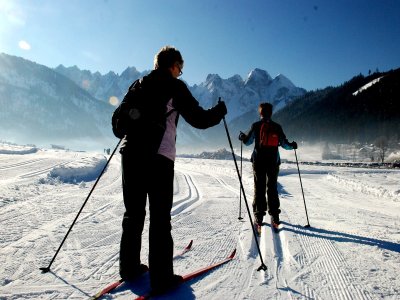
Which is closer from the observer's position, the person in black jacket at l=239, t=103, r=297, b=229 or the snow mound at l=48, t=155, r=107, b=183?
the person in black jacket at l=239, t=103, r=297, b=229

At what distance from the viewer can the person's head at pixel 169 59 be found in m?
2.89

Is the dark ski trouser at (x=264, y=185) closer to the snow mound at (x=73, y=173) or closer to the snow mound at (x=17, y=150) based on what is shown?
the snow mound at (x=73, y=173)

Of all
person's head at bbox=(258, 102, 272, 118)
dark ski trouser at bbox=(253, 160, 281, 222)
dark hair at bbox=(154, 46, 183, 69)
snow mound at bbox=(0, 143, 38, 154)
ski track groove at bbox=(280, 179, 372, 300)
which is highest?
snow mound at bbox=(0, 143, 38, 154)

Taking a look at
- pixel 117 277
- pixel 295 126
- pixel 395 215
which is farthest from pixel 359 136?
pixel 117 277

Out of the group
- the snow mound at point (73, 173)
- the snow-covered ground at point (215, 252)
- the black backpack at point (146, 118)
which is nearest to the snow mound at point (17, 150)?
the snow mound at point (73, 173)

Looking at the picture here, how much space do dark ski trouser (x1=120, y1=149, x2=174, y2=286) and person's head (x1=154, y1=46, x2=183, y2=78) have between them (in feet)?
2.68

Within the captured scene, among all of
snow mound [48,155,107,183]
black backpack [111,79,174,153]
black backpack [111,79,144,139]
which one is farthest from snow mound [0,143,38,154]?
black backpack [111,79,174,153]

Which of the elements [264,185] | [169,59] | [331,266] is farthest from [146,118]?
[264,185]

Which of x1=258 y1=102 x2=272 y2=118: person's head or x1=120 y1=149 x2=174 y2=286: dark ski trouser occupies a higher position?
x1=258 y1=102 x2=272 y2=118: person's head

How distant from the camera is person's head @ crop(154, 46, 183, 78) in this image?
2893 mm

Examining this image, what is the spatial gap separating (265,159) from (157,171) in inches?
126

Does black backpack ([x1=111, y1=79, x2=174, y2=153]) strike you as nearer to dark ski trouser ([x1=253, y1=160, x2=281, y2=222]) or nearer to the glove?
the glove

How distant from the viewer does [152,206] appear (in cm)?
278

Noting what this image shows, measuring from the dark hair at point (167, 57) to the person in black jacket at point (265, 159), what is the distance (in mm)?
2934
